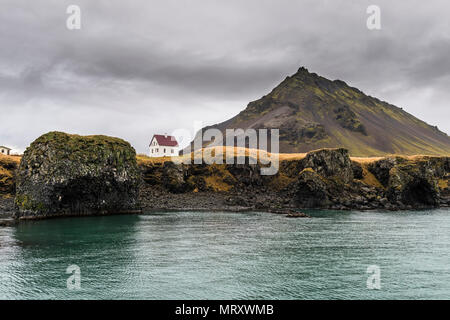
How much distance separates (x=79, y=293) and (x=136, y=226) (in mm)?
33328

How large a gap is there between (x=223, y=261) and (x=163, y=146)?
368 feet

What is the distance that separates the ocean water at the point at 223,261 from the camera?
2398 cm

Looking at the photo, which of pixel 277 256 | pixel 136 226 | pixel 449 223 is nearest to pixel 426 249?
pixel 277 256

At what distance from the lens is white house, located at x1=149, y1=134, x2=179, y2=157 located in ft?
Result: 462

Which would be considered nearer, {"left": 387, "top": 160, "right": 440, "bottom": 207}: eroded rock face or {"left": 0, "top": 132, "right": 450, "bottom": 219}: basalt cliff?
{"left": 0, "top": 132, "right": 450, "bottom": 219}: basalt cliff

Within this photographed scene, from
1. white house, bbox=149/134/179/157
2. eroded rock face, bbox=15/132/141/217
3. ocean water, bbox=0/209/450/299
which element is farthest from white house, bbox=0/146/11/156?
ocean water, bbox=0/209/450/299

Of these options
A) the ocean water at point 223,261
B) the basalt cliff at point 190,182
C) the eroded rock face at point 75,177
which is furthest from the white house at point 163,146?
the ocean water at point 223,261

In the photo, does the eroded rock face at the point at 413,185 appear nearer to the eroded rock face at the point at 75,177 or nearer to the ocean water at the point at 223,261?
the ocean water at the point at 223,261

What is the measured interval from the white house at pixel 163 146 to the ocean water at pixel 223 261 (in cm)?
8475

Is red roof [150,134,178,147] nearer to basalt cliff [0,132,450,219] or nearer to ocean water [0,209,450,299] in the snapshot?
basalt cliff [0,132,450,219]

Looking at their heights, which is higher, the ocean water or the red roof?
the red roof

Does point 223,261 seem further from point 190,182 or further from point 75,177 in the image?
point 190,182
